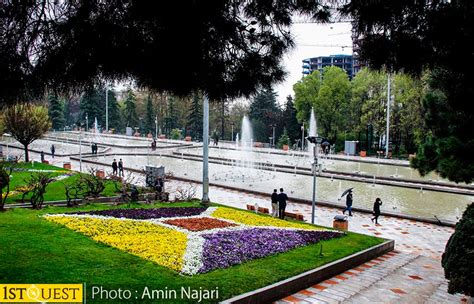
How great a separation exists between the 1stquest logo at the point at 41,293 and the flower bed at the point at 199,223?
479 centimetres

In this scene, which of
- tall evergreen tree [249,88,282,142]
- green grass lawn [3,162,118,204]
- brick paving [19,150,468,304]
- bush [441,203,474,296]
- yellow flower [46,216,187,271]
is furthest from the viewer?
tall evergreen tree [249,88,282,142]

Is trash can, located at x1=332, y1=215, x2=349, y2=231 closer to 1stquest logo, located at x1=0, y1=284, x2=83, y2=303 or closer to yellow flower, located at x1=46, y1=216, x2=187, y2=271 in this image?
yellow flower, located at x1=46, y1=216, x2=187, y2=271

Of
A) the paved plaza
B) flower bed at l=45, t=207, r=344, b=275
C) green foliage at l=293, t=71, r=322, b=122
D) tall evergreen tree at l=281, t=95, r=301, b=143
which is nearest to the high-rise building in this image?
tall evergreen tree at l=281, t=95, r=301, b=143

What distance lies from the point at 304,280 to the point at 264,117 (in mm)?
52444

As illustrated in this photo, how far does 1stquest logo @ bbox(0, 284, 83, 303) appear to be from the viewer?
6449 millimetres

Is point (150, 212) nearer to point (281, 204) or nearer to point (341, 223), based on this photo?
point (281, 204)

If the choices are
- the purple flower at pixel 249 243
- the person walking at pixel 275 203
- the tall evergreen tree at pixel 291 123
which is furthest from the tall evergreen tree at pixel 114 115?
the purple flower at pixel 249 243

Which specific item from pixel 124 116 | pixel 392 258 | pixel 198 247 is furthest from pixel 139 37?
pixel 124 116

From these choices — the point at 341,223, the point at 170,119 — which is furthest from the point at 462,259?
the point at 170,119

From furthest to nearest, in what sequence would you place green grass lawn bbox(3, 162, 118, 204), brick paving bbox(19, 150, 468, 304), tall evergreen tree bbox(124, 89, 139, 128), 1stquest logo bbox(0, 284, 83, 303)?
tall evergreen tree bbox(124, 89, 139, 128) < green grass lawn bbox(3, 162, 118, 204) < brick paving bbox(19, 150, 468, 304) < 1stquest logo bbox(0, 284, 83, 303)

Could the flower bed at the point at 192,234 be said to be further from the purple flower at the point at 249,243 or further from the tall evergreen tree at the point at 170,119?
the tall evergreen tree at the point at 170,119

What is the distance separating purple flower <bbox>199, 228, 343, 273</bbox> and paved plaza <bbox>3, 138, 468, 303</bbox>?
142cm

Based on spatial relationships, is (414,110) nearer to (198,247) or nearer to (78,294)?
(198,247)

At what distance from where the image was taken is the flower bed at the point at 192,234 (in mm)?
8859
